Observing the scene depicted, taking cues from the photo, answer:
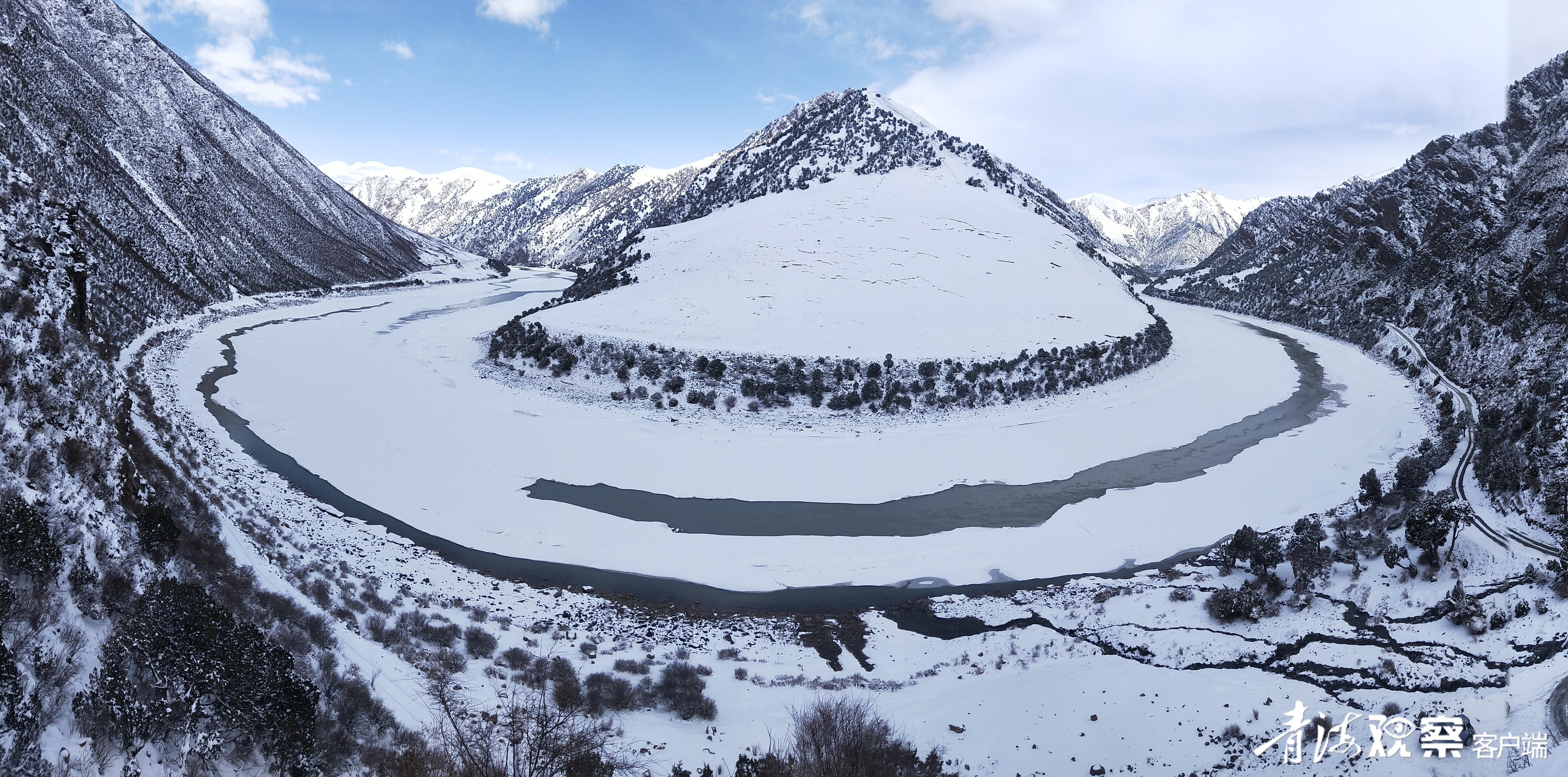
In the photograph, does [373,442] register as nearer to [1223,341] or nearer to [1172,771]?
[1172,771]

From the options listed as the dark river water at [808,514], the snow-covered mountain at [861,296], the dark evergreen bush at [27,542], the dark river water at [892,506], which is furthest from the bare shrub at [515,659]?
the snow-covered mountain at [861,296]

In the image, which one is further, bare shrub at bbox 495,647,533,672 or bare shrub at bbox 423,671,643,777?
bare shrub at bbox 495,647,533,672

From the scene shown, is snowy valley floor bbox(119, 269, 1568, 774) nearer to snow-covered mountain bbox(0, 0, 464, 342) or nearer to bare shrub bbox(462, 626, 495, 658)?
bare shrub bbox(462, 626, 495, 658)

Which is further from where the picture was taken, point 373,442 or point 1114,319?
point 1114,319

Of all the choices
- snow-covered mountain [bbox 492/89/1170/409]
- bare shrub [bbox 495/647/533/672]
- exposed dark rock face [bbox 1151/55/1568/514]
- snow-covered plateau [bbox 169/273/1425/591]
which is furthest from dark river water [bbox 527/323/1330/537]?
snow-covered mountain [bbox 492/89/1170/409]

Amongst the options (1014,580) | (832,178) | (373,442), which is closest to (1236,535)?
(1014,580)
